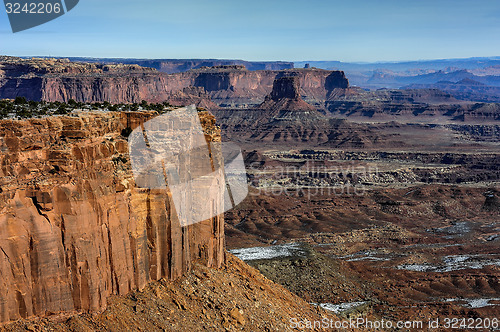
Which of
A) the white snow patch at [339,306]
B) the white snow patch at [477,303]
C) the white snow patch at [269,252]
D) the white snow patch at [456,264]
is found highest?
the white snow patch at [269,252]

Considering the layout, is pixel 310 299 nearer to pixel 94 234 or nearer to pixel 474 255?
pixel 94 234

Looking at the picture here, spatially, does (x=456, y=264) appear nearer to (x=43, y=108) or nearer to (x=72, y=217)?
(x=72, y=217)

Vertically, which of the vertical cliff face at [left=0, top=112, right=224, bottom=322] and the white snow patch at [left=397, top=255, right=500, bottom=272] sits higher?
the vertical cliff face at [left=0, top=112, right=224, bottom=322]

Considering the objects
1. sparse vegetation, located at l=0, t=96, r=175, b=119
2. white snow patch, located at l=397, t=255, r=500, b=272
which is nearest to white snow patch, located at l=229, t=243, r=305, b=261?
white snow patch, located at l=397, t=255, r=500, b=272

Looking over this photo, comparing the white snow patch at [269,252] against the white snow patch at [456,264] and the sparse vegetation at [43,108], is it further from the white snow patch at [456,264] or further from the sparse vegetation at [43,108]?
the sparse vegetation at [43,108]

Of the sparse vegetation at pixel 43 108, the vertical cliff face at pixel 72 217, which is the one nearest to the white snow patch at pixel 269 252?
the sparse vegetation at pixel 43 108

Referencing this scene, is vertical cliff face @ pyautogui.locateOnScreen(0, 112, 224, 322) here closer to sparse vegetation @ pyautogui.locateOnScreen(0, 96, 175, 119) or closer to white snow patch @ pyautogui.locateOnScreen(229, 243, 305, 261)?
sparse vegetation @ pyautogui.locateOnScreen(0, 96, 175, 119)

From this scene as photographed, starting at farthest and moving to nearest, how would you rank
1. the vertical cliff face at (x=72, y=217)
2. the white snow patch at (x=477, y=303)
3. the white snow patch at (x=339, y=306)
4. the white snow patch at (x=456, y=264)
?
the white snow patch at (x=456, y=264), the white snow patch at (x=477, y=303), the white snow patch at (x=339, y=306), the vertical cliff face at (x=72, y=217)

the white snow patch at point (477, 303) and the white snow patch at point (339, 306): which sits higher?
the white snow patch at point (339, 306)
